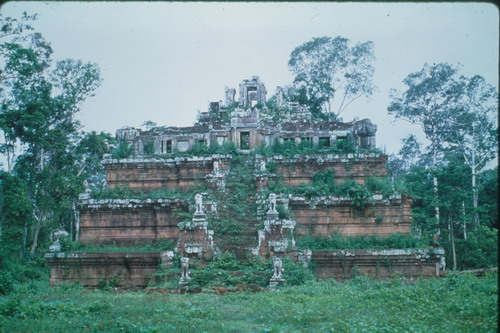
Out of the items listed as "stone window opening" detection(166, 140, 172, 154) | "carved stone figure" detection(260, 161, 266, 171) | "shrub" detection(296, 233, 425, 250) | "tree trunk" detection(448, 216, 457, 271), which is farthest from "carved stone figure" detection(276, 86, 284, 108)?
"shrub" detection(296, 233, 425, 250)

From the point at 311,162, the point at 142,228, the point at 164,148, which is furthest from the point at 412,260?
the point at 164,148

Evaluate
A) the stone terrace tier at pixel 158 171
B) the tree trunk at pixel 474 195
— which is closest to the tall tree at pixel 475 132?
the tree trunk at pixel 474 195

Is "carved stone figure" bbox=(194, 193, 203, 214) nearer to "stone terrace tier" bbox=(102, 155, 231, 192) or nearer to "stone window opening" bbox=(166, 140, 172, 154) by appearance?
"stone terrace tier" bbox=(102, 155, 231, 192)

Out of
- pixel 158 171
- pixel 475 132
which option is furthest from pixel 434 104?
pixel 158 171

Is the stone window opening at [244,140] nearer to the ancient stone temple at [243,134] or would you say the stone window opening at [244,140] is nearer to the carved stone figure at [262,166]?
the ancient stone temple at [243,134]

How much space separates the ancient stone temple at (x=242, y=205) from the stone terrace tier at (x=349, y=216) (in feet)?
0.15

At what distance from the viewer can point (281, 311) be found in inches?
460

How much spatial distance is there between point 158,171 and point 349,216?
10.2 meters

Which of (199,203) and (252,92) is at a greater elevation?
(252,92)

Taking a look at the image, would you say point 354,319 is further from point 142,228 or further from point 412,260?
point 142,228

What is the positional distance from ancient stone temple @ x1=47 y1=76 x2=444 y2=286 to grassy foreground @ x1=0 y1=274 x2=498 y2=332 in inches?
121

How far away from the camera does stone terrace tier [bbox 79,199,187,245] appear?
21641mm

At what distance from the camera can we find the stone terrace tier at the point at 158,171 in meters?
24.9

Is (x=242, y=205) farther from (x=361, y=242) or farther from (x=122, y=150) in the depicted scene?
(x=122, y=150)
